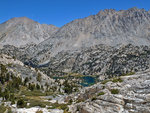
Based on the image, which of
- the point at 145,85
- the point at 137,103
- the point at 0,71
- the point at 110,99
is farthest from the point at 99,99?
the point at 0,71

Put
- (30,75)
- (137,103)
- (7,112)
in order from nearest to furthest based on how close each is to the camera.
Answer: (137,103) → (7,112) → (30,75)

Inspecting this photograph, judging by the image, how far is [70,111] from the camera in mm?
27281

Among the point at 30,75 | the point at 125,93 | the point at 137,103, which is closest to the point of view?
the point at 137,103

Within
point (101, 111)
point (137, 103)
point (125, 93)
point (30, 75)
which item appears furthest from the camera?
point (30, 75)

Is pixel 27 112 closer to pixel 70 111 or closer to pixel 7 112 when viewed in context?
pixel 7 112

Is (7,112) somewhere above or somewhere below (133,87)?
below

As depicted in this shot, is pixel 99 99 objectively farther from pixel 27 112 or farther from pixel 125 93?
pixel 27 112

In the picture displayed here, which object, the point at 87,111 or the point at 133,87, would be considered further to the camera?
the point at 133,87

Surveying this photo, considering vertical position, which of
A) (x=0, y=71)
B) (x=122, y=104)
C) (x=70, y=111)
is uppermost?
(x=0, y=71)

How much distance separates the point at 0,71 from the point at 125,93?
83003mm

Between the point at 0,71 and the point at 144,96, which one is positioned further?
the point at 0,71

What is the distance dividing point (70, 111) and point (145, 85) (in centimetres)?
1271

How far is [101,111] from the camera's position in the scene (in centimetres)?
2228

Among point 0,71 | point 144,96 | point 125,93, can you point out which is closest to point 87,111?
point 125,93
